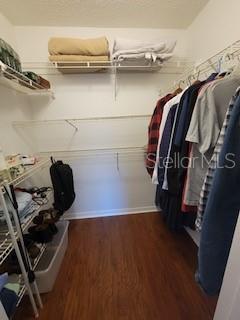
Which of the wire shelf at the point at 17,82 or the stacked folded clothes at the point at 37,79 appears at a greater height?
the stacked folded clothes at the point at 37,79

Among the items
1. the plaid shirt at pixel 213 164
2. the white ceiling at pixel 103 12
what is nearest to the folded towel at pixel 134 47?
the white ceiling at pixel 103 12

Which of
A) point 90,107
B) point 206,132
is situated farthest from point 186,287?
point 90,107

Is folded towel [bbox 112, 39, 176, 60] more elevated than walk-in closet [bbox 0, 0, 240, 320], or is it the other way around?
folded towel [bbox 112, 39, 176, 60]

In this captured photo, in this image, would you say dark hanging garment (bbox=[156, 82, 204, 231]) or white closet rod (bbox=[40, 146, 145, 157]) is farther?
white closet rod (bbox=[40, 146, 145, 157])

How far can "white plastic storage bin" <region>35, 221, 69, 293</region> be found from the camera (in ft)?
4.14

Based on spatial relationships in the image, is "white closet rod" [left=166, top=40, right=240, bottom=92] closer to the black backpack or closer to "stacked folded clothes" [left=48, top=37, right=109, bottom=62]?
"stacked folded clothes" [left=48, top=37, right=109, bottom=62]

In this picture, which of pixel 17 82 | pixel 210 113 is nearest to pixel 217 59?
pixel 210 113

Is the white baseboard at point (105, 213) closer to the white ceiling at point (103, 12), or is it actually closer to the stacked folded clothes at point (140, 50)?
the stacked folded clothes at point (140, 50)

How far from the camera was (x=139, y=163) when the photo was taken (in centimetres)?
221

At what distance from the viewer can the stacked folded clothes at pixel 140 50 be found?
1.55 metres

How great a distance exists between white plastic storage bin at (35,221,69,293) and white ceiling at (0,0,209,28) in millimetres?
1976

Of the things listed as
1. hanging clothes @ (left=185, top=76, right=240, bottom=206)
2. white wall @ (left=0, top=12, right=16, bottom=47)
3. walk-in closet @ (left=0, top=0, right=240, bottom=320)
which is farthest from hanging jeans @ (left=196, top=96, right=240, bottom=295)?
white wall @ (left=0, top=12, right=16, bottom=47)

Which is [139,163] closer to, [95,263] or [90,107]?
[90,107]

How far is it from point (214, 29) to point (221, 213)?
1513 mm
